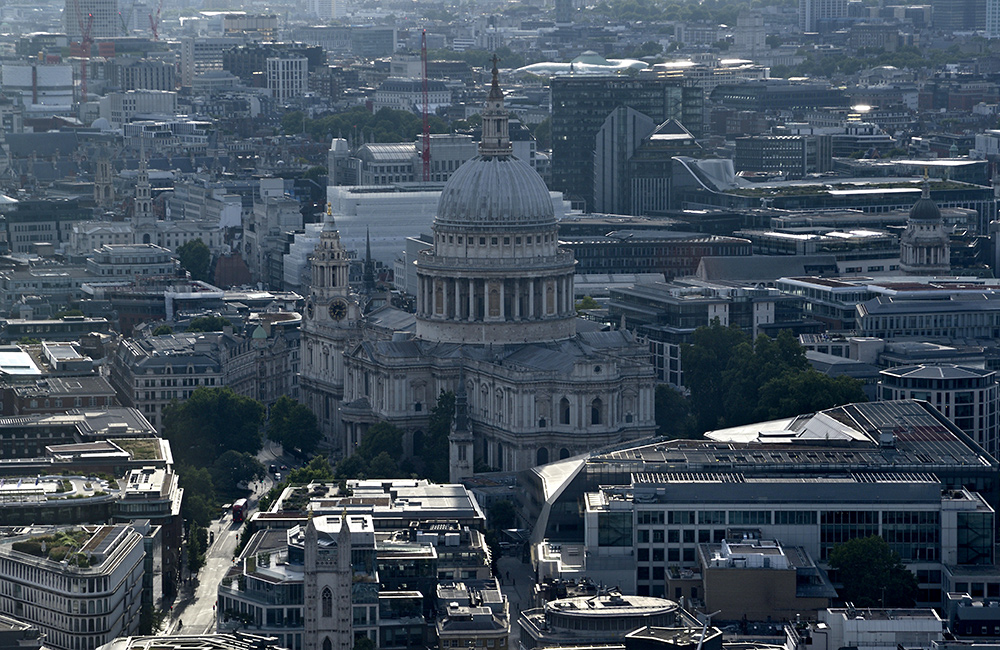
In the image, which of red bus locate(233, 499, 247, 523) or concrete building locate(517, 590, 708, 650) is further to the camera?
red bus locate(233, 499, 247, 523)

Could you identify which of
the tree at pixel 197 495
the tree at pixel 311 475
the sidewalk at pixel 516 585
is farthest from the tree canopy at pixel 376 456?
the sidewalk at pixel 516 585

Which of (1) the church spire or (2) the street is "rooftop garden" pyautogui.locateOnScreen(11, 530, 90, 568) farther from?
(1) the church spire

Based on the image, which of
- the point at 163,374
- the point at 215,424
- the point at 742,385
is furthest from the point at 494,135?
the point at 163,374

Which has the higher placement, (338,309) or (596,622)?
(338,309)

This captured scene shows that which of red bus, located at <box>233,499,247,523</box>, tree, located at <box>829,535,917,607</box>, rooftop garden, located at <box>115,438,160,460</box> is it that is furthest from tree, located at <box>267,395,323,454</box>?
tree, located at <box>829,535,917,607</box>

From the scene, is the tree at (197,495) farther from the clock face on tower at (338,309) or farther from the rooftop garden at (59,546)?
the clock face on tower at (338,309)

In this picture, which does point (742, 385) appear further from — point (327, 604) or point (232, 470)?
point (327, 604)
